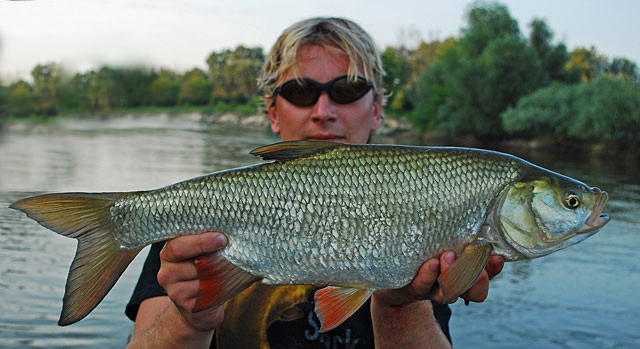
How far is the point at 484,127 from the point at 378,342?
43462mm

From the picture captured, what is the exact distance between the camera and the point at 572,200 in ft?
7.84

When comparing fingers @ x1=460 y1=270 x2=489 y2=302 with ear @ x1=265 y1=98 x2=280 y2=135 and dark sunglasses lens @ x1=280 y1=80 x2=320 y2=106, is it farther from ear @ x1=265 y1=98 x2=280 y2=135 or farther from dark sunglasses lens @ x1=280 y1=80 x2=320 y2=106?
ear @ x1=265 y1=98 x2=280 y2=135

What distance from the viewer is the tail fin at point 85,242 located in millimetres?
2236

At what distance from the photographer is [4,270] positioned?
796 centimetres

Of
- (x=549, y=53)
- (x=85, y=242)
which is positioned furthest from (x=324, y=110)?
(x=549, y=53)

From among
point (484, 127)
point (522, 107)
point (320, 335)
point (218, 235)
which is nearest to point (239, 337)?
point (320, 335)

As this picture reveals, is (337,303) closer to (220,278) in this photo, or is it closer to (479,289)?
(220,278)

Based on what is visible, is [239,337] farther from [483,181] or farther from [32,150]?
[32,150]

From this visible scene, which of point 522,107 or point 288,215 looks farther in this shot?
point 522,107

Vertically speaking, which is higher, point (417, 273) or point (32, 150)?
point (417, 273)

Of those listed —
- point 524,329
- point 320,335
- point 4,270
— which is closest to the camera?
point 320,335

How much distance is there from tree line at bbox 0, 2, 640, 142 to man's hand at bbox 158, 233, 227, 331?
2669 mm

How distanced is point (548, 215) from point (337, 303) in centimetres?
96

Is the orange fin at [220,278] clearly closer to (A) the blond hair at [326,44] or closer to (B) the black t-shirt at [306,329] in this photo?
(B) the black t-shirt at [306,329]
